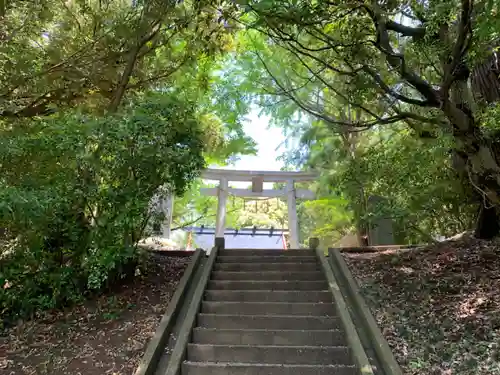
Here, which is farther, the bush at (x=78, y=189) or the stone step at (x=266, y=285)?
the stone step at (x=266, y=285)

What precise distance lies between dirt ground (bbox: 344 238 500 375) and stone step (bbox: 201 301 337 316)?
63 centimetres

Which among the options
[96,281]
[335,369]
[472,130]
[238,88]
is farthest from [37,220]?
[238,88]

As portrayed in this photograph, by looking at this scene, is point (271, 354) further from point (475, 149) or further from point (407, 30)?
point (407, 30)

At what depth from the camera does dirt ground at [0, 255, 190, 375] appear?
13.2 feet

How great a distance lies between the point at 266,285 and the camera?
228 inches

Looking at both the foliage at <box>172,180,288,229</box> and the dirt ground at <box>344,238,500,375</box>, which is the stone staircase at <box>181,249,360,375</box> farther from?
the foliage at <box>172,180,288,229</box>

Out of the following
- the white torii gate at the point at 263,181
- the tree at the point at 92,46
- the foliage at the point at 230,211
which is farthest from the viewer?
the foliage at the point at 230,211

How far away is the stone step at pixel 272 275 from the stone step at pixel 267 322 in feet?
4.19

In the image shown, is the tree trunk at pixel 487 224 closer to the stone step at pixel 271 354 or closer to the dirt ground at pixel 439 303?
the dirt ground at pixel 439 303

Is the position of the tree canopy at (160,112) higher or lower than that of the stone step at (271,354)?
higher

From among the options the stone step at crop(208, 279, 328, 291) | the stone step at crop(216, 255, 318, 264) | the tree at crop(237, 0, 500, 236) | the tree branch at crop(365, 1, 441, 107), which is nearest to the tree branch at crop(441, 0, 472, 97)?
the tree at crop(237, 0, 500, 236)

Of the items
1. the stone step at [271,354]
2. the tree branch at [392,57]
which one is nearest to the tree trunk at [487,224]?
the tree branch at [392,57]

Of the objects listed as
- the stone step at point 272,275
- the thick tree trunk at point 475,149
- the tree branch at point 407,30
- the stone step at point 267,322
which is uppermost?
the tree branch at point 407,30

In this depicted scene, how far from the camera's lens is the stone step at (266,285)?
5.77 m
